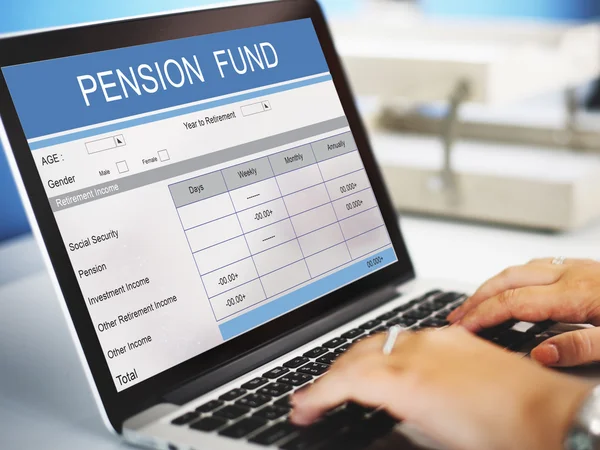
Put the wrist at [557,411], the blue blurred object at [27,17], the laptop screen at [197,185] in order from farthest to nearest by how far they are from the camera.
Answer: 1. the blue blurred object at [27,17]
2. the laptop screen at [197,185]
3. the wrist at [557,411]

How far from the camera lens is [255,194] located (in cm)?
72

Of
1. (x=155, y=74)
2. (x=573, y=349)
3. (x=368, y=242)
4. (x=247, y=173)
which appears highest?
(x=155, y=74)

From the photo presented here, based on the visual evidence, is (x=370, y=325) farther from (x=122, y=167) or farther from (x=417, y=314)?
(x=122, y=167)

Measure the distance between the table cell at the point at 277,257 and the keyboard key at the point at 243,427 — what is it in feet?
0.55

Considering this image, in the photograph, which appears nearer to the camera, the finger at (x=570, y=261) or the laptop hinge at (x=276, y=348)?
the laptop hinge at (x=276, y=348)

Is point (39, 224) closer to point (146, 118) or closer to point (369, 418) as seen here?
point (146, 118)

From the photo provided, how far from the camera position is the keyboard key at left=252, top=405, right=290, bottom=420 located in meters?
0.57

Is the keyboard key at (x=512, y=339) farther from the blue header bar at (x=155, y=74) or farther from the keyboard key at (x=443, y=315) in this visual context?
the blue header bar at (x=155, y=74)

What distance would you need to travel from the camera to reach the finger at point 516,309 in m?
0.72

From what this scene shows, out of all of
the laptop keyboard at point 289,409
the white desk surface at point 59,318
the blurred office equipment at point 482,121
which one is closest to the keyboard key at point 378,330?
the laptop keyboard at point 289,409

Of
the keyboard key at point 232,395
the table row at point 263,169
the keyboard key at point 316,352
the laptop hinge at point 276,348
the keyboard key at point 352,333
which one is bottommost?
the keyboard key at point 352,333

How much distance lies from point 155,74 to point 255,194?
13 centimetres

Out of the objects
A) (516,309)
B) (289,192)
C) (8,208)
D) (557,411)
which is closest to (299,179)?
(289,192)

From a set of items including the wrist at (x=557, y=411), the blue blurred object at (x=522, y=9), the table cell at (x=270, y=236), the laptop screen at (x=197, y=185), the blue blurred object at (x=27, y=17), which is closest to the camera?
A: the wrist at (x=557, y=411)
